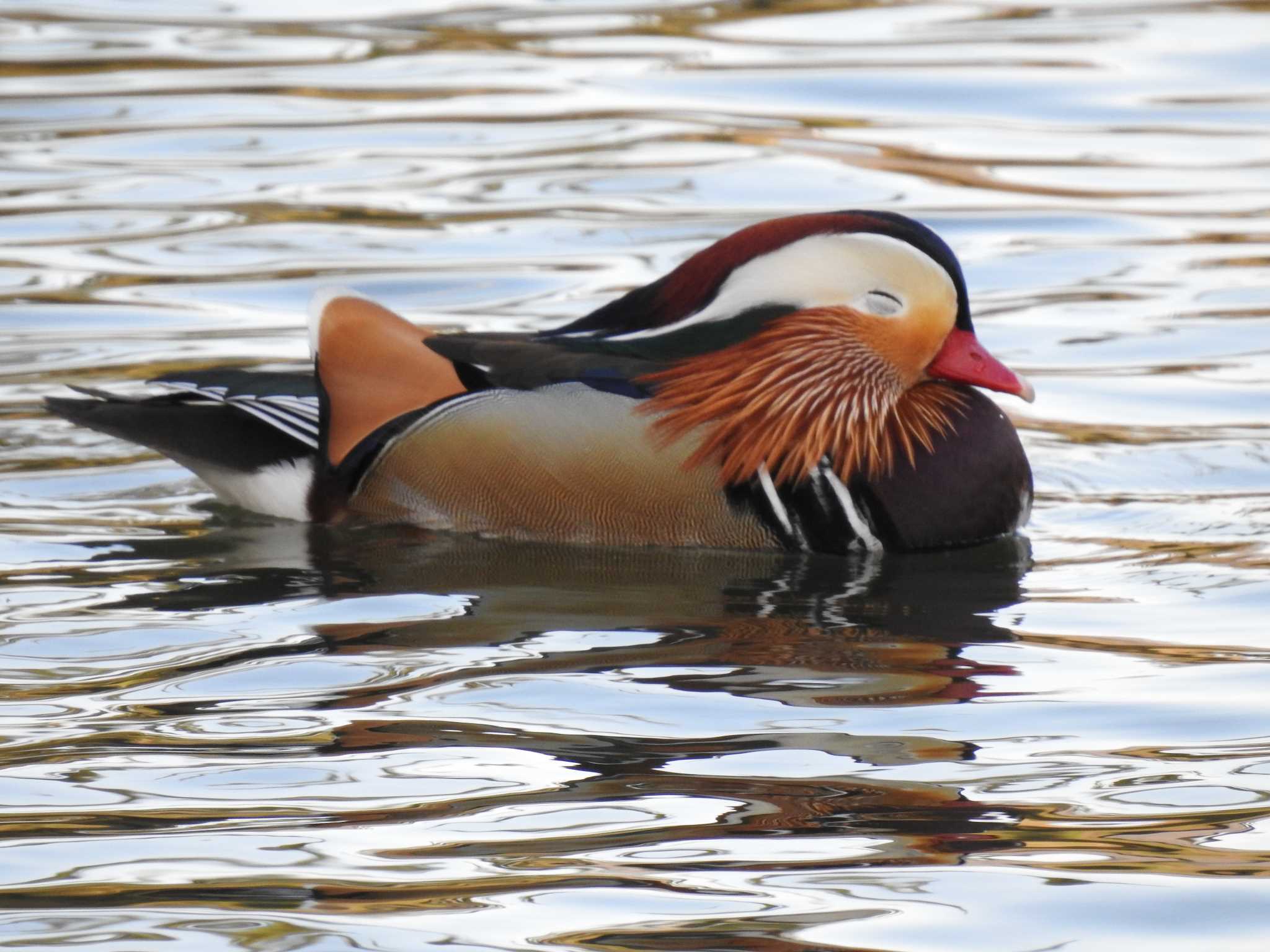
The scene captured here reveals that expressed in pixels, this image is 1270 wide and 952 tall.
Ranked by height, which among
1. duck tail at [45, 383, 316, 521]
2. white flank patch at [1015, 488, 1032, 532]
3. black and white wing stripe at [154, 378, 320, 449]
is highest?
black and white wing stripe at [154, 378, 320, 449]

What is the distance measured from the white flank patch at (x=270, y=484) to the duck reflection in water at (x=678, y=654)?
0.10 m

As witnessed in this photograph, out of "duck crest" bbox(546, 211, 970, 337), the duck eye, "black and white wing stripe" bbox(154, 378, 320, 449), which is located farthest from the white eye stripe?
"black and white wing stripe" bbox(154, 378, 320, 449)

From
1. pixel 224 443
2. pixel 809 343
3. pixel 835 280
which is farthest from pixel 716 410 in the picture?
pixel 224 443

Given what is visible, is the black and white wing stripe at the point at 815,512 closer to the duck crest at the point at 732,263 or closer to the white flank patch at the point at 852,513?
the white flank patch at the point at 852,513

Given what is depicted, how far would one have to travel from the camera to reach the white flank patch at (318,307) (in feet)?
20.0

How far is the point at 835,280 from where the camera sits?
5941 millimetres

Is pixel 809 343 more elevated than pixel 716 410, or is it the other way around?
pixel 809 343

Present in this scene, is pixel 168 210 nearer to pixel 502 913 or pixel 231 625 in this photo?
pixel 231 625

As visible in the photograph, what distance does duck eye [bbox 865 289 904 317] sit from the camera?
5938 millimetres

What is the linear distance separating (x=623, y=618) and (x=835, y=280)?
1.18 m

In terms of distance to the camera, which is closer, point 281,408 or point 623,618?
point 623,618

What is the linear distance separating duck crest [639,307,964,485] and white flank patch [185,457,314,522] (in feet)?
3.30

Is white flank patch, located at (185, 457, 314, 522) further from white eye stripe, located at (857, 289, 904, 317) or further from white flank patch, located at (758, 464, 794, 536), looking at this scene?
white eye stripe, located at (857, 289, 904, 317)

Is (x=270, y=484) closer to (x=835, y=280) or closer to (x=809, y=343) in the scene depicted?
(x=809, y=343)
